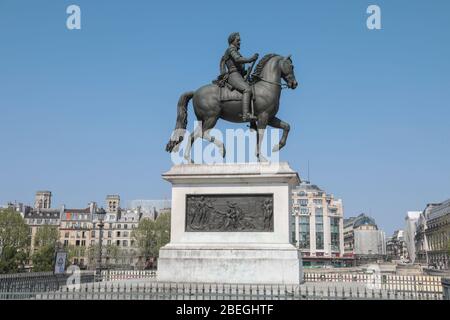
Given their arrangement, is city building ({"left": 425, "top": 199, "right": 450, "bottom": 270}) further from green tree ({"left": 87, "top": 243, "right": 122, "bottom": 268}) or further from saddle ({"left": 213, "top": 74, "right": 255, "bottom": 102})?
saddle ({"left": 213, "top": 74, "right": 255, "bottom": 102})

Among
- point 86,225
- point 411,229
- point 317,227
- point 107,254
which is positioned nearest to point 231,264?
point 107,254

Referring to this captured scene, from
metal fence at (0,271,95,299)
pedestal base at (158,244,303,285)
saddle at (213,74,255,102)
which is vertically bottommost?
metal fence at (0,271,95,299)

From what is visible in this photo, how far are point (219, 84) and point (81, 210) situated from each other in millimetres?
105323

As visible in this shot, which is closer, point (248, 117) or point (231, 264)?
point (231, 264)

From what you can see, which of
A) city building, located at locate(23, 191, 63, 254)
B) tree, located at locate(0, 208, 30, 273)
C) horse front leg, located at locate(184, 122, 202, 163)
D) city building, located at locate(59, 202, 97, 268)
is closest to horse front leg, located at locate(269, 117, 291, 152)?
horse front leg, located at locate(184, 122, 202, 163)

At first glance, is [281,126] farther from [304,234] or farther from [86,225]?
[304,234]

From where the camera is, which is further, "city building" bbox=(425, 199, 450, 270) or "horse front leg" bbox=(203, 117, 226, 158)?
"city building" bbox=(425, 199, 450, 270)

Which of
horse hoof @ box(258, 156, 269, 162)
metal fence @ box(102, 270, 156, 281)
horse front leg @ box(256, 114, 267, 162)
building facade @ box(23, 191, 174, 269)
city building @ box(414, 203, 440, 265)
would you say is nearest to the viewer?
horse hoof @ box(258, 156, 269, 162)

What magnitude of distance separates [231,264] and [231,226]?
1355 mm

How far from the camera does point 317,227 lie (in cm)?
12138

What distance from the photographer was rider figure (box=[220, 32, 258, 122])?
1620 centimetres

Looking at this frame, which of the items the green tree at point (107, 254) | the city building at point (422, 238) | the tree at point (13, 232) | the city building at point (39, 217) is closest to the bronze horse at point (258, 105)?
the tree at point (13, 232)
